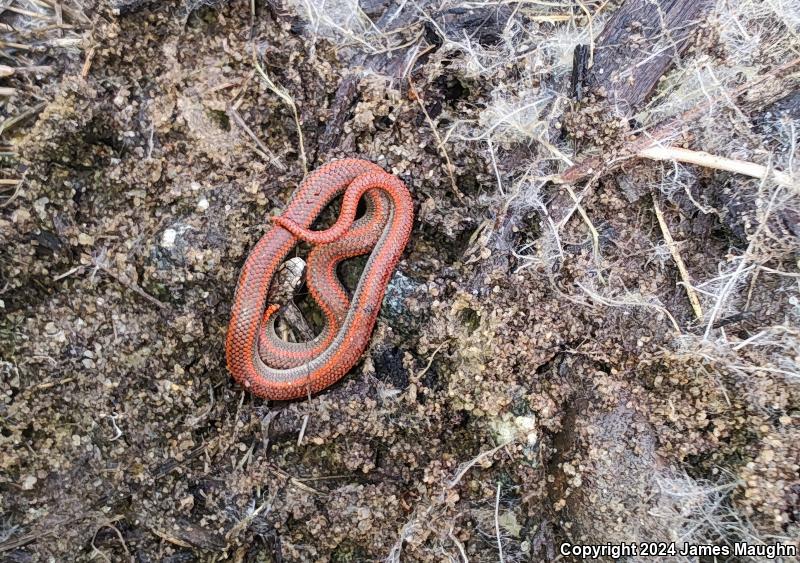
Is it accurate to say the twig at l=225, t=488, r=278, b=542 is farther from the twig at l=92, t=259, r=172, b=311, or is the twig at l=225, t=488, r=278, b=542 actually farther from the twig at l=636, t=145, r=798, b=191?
the twig at l=636, t=145, r=798, b=191

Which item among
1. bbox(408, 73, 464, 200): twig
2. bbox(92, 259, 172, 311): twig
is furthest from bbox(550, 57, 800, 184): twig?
bbox(92, 259, 172, 311): twig

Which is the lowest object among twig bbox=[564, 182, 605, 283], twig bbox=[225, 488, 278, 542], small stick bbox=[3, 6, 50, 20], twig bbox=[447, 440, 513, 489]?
twig bbox=[225, 488, 278, 542]

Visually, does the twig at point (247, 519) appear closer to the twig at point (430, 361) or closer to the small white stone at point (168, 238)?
the twig at point (430, 361)

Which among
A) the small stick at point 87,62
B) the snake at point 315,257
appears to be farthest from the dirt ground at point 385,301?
the snake at point 315,257

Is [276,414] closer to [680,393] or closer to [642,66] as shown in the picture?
[680,393]

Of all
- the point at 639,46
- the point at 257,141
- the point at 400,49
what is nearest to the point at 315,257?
the point at 257,141

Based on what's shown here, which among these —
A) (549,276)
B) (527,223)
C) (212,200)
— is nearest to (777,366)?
(549,276)
